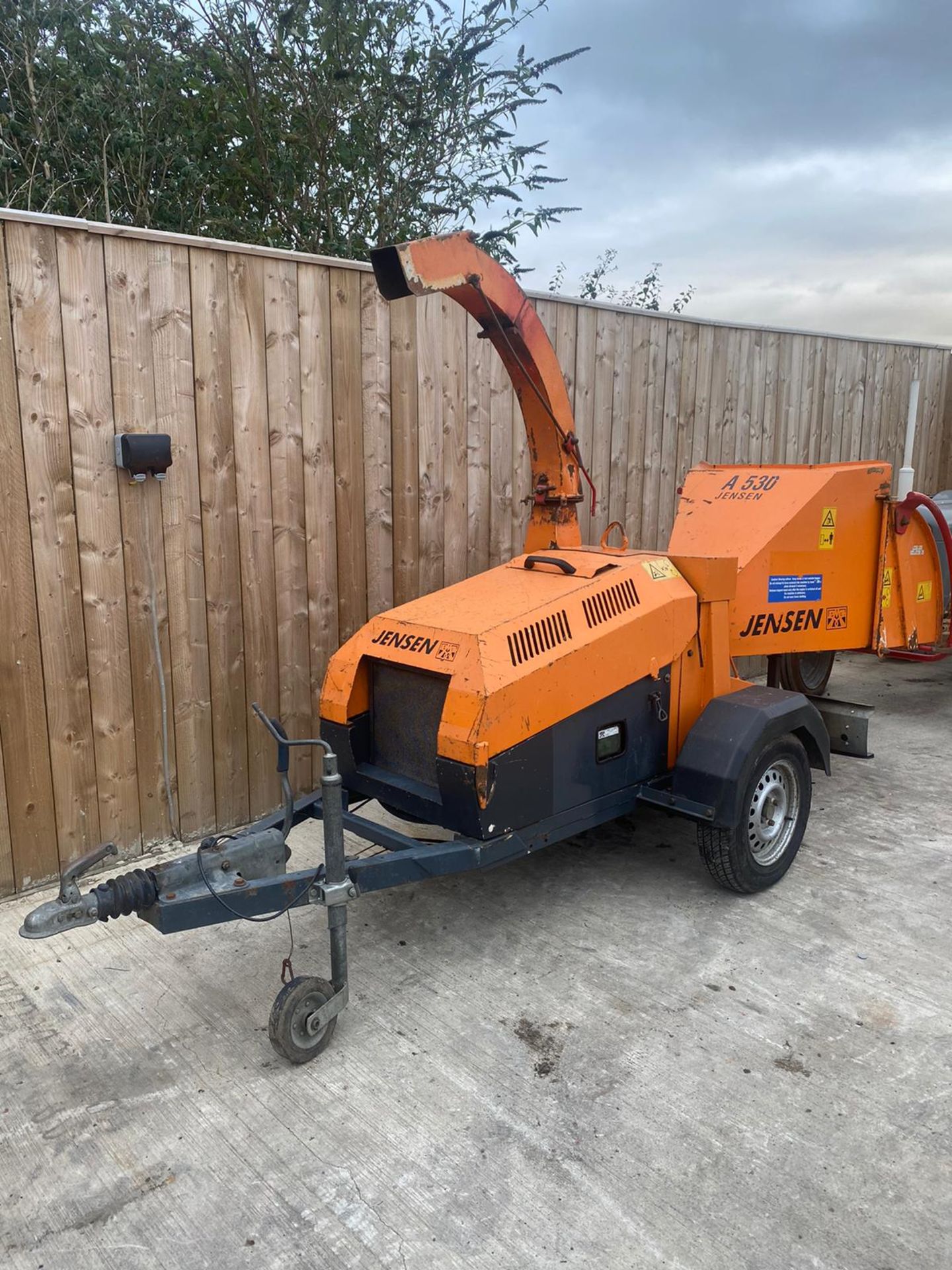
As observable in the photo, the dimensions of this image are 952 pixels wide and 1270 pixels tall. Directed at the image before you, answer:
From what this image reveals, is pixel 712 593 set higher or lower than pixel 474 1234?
higher

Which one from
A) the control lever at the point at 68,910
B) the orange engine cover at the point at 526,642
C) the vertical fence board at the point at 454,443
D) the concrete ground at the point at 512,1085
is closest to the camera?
the concrete ground at the point at 512,1085

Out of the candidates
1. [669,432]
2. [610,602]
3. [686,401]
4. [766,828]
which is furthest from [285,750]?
[686,401]

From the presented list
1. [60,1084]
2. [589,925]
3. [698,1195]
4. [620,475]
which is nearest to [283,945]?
[60,1084]

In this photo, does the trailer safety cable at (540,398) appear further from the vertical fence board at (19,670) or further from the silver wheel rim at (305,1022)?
the silver wheel rim at (305,1022)

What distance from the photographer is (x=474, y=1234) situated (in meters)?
2.20

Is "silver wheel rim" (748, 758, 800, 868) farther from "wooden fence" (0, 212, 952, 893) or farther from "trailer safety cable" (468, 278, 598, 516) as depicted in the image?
"wooden fence" (0, 212, 952, 893)

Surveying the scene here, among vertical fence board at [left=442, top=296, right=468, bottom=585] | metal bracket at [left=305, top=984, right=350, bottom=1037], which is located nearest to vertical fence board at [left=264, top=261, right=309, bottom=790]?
vertical fence board at [left=442, top=296, right=468, bottom=585]

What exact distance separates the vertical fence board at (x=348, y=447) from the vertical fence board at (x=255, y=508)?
1.23 feet

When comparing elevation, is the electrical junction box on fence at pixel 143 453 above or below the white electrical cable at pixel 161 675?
above

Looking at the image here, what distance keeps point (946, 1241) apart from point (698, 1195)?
56 cm

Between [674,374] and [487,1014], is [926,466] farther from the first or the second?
[487,1014]

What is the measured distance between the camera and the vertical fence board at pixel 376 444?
4703mm

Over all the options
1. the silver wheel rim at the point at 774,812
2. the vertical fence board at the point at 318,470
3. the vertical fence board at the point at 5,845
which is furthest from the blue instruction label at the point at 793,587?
the vertical fence board at the point at 5,845

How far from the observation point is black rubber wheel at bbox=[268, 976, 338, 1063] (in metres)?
2.75
